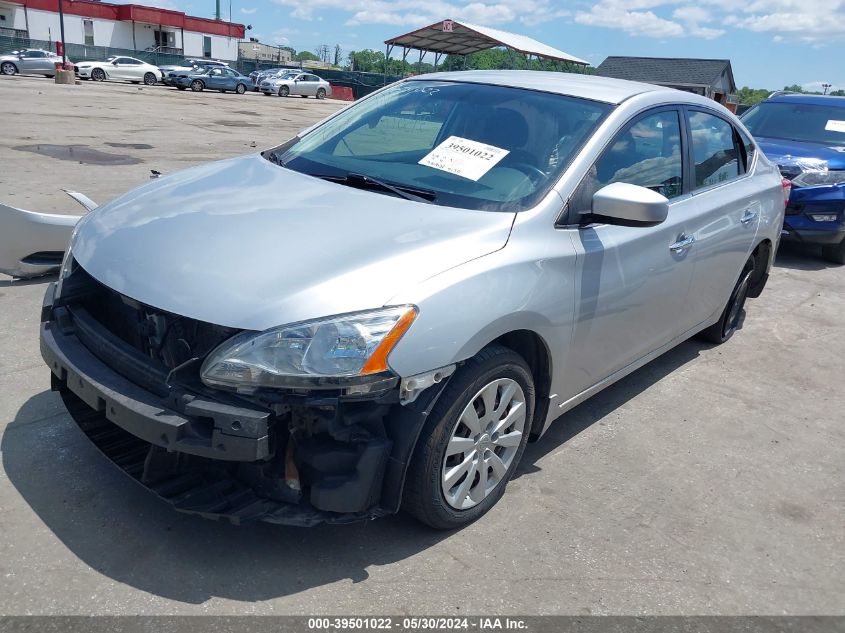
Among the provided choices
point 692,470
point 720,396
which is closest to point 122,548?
point 692,470

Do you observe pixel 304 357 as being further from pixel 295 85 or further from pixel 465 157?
pixel 295 85

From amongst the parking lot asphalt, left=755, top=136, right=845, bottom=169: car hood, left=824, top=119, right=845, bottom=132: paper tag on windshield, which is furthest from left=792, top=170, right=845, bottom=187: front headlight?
the parking lot asphalt

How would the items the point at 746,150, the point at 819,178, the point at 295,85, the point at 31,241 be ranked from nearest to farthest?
1. the point at 746,150
2. the point at 31,241
3. the point at 819,178
4. the point at 295,85

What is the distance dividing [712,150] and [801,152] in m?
4.71

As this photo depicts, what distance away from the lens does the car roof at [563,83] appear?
3.71m

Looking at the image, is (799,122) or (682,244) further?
(799,122)

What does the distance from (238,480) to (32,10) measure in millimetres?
63713

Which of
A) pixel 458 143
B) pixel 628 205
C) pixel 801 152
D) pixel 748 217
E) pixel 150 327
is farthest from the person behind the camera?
pixel 801 152

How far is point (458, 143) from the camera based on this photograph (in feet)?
11.6

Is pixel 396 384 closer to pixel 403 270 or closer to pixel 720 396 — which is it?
pixel 403 270

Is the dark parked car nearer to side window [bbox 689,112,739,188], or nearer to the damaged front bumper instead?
side window [bbox 689,112,739,188]

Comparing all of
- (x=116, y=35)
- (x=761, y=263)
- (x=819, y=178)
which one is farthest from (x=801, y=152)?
(x=116, y=35)

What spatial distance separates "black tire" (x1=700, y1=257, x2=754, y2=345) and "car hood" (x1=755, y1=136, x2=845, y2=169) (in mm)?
3480

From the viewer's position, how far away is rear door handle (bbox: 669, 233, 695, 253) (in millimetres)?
3848
